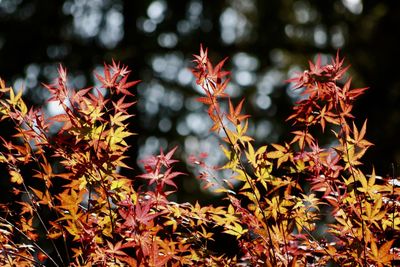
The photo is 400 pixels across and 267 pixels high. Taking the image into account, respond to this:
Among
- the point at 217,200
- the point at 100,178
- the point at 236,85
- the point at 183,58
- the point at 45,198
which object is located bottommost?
the point at 217,200

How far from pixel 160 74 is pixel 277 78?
167 centimetres

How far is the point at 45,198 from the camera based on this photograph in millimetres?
1576

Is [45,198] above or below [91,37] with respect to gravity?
above

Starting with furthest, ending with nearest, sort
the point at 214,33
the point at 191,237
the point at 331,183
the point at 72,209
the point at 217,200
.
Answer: the point at 214,33 < the point at 217,200 < the point at 191,237 < the point at 331,183 < the point at 72,209

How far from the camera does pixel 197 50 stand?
6.39 m

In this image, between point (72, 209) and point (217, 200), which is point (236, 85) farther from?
point (72, 209)

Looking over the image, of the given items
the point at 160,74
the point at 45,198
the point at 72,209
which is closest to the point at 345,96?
the point at 72,209

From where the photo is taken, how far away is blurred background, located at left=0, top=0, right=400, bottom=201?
5934mm

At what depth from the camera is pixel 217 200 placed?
5.60 metres

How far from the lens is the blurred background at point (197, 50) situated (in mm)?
5934

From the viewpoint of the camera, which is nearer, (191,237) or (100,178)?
(100,178)

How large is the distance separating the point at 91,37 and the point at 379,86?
375 centimetres

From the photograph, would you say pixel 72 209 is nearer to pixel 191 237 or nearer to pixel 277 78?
pixel 191 237

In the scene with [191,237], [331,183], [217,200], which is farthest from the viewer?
[217,200]
